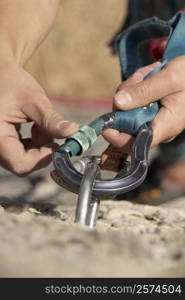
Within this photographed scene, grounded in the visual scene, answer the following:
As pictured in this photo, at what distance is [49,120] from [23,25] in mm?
382

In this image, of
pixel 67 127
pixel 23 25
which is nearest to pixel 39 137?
pixel 67 127

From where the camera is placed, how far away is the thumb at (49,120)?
3.20 ft

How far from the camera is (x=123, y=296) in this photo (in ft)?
2.00

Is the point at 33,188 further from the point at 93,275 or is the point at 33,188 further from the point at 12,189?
the point at 93,275

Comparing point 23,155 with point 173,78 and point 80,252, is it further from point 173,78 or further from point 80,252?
point 80,252

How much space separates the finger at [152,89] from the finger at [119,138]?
0.04 m

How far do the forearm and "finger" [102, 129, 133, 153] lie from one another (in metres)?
0.36

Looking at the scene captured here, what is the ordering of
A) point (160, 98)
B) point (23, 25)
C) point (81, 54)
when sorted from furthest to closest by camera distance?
point (81, 54), point (23, 25), point (160, 98)

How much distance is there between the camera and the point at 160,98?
1073mm

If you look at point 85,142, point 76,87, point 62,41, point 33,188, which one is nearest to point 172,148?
point 33,188

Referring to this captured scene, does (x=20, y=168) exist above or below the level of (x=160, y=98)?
below

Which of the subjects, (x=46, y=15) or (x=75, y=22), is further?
(x=75, y=22)

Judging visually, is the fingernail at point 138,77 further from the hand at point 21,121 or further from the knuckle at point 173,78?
the hand at point 21,121

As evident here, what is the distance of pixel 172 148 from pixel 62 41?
1387mm
